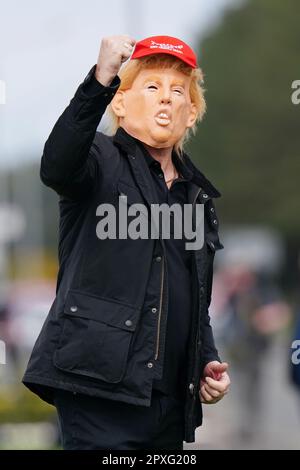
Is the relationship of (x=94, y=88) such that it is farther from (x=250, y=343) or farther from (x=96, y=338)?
(x=250, y=343)

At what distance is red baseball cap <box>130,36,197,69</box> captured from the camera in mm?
5121

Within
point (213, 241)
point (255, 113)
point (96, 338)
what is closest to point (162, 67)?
point (213, 241)

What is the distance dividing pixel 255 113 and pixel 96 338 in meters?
46.0

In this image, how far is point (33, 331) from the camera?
25375mm

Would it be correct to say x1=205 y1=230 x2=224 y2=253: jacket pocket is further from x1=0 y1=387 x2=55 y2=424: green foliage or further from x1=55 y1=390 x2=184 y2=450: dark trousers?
x1=0 y1=387 x2=55 y2=424: green foliage

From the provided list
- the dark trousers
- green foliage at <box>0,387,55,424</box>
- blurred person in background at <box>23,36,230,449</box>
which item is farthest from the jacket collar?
green foliage at <box>0,387,55,424</box>

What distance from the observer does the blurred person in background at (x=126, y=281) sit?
4.80 m

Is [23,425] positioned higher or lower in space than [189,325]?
lower

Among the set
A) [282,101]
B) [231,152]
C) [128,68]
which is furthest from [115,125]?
[231,152]

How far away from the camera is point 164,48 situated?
5113 millimetres

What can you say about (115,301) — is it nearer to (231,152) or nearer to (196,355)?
(196,355)

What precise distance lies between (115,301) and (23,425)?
9.29 m

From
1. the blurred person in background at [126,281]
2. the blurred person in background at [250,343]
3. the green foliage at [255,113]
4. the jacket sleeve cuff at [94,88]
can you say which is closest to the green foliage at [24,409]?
the blurred person in background at [250,343]

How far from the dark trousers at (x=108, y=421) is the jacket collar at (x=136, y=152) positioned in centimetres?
85
